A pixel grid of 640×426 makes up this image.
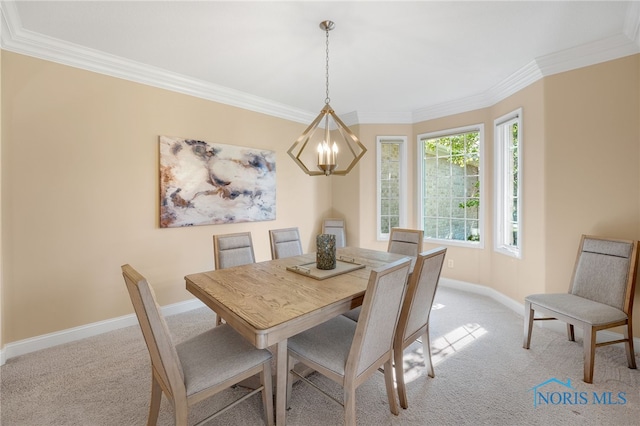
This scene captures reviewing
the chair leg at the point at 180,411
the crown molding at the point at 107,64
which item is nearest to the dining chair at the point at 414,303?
the chair leg at the point at 180,411

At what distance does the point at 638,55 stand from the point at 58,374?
5490 millimetres

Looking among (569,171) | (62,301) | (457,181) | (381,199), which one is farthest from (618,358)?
→ (62,301)

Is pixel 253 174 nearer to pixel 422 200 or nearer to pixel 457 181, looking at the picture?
pixel 422 200

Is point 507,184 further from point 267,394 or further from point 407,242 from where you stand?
point 267,394

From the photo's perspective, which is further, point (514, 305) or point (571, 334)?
point (514, 305)

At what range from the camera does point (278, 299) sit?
1.62m

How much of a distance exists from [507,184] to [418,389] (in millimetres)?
2908

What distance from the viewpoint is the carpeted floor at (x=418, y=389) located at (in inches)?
66.8

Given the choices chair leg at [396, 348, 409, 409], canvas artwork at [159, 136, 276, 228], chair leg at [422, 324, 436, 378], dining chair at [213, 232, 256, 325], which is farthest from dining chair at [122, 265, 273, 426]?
canvas artwork at [159, 136, 276, 228]

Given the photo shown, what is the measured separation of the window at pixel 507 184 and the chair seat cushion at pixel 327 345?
276 cm

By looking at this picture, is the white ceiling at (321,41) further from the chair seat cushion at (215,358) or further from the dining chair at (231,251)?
the chair seat cushion at (215,358)

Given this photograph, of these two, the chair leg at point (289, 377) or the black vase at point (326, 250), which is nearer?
the chair leg at point (289, 377)

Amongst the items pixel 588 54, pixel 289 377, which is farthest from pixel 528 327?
pixel 588 54

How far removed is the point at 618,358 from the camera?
7.53 ft
